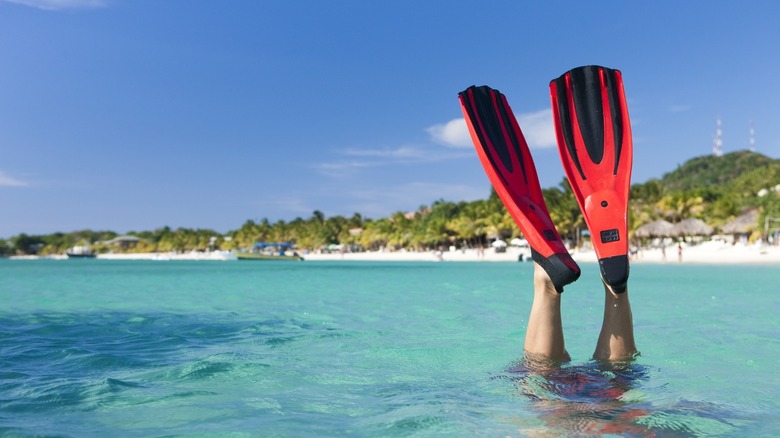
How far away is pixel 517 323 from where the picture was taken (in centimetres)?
966

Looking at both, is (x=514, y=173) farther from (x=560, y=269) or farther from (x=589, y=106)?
(x=560, y=269)

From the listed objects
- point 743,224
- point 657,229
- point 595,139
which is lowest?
point 595,139

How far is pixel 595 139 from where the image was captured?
4867mm

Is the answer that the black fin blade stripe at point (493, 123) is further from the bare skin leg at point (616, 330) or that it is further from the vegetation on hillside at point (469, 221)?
the vegetation on hillside at point (469, 221)

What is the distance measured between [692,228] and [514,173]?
2184 inches

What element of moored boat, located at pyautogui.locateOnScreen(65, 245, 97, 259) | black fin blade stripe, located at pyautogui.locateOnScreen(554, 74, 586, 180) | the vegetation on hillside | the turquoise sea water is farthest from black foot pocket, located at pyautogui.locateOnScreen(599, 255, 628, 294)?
moored boat, located at pyautogui.locateOnScreen(65, 245, 97, 259)

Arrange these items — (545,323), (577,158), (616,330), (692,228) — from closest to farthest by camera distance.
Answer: (545,323), (616,330), (577,158), (692,228)

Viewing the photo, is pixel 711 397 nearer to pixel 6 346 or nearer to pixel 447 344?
pixel 447 344

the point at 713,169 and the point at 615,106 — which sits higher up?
the point at 713,169

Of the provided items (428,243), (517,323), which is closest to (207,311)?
(517,323)

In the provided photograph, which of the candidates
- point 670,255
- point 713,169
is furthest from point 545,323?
point 713,169

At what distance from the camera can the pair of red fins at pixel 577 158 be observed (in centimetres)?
453

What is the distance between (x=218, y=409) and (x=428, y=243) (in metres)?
87.2

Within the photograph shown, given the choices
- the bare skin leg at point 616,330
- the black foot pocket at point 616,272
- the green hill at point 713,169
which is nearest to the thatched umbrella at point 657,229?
the bare skin leg at point 616,330
